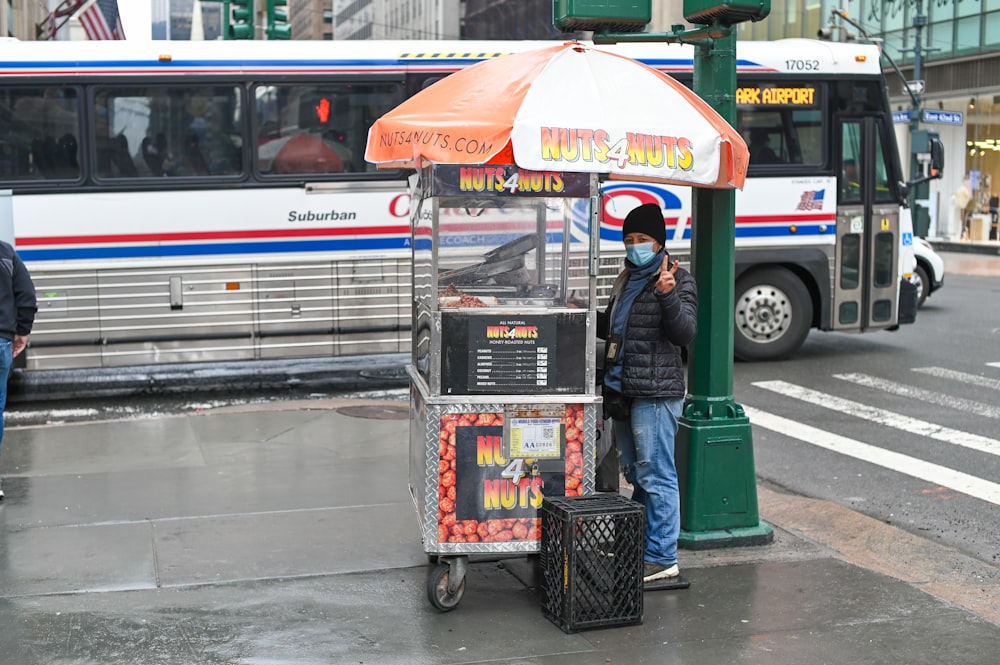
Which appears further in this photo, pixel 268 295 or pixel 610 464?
pixel 268 295

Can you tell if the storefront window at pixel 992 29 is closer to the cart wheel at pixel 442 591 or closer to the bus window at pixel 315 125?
the bus window at pixel 315 125

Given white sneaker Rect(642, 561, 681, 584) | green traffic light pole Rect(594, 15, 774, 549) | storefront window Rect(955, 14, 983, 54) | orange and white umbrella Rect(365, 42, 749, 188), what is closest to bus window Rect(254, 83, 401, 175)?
green traffic light pole Rect(594, 15, 774, 549)

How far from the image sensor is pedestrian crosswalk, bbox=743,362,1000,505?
Answer: 29.0 ft

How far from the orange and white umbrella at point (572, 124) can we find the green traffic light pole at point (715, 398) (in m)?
0.73

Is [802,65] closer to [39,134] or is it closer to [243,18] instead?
[39,134]

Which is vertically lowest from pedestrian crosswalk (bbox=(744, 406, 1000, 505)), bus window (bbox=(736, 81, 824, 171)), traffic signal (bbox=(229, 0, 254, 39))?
pedestrian crosswalk (bbox=(744, 406, 1000, 505))

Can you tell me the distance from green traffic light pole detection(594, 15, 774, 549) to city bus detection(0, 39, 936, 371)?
5496mm

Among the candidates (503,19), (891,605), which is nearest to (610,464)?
(891,605)

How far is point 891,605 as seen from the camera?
571cm

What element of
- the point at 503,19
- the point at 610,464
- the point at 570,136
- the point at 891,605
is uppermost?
the point at 503,19

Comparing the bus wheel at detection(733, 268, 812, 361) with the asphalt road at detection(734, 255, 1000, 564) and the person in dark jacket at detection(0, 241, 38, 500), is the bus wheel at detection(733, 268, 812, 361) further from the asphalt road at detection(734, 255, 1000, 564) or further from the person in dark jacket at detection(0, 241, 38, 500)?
the person in dark jacket at detection(0, 241, 38, 500)

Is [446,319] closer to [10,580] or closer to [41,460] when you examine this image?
[10,580]

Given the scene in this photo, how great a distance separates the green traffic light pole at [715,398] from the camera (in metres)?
6.52

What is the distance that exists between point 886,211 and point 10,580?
10.5m
